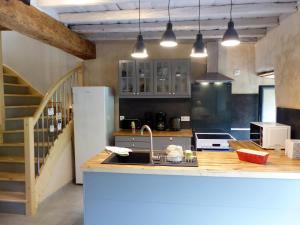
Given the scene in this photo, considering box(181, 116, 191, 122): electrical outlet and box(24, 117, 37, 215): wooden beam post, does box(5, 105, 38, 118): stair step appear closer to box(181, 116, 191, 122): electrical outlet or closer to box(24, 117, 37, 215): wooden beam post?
box(24, 117, 37, 215): wooden beam post

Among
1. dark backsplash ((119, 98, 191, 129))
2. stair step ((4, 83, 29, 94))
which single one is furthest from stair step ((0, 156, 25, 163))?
dark backsplash ((119, 98, 191, 129))

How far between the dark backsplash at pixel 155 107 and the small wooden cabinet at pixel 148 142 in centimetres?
73

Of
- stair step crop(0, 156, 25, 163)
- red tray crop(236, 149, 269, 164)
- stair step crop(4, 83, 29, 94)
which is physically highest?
stair step crop(4, 83, 29, 94)

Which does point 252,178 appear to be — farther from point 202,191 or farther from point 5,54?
point 5,54

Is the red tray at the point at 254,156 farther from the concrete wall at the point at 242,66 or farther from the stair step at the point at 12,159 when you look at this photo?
the stair step at the point at 12,159

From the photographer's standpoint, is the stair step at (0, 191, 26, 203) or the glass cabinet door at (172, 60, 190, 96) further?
the glass cabinet door at (172, 60, 190, 96)

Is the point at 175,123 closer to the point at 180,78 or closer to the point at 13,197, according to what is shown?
the point at 180,78

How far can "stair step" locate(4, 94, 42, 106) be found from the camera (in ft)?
14.9

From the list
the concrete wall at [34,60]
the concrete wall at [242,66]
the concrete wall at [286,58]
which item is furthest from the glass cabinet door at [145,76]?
the concrete wall at [286,58]

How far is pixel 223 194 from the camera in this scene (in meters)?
2.22

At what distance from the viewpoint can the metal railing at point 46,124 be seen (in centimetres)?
331

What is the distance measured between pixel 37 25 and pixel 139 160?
1975 mm

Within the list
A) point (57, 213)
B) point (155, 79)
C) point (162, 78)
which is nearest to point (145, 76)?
point (155, 79)

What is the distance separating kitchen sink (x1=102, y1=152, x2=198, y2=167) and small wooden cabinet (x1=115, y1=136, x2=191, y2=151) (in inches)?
64.1
